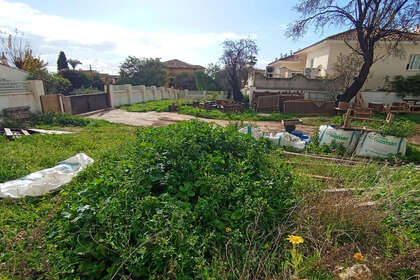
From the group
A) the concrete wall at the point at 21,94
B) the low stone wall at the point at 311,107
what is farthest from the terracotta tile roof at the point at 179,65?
the concrete wall at the point at 21,94

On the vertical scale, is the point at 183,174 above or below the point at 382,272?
above

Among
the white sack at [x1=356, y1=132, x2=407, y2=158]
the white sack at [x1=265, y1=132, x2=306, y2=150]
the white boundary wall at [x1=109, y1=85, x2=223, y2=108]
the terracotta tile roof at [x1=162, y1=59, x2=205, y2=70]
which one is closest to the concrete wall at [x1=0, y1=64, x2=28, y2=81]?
the white boundary wall at [x1=109, y1=85, x2=223, y2=108]

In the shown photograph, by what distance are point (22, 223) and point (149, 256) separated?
1794 mm

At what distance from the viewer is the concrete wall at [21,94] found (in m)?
7.59

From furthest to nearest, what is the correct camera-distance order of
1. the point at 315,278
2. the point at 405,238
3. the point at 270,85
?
the point at 270,85 < the point at 405,238 < the point at 315,278

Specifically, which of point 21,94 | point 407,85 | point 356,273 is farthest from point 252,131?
point 407,85

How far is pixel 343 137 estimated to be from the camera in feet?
17.3

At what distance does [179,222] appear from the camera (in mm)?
1624

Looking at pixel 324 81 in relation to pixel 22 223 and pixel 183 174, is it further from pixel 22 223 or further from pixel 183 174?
pixel 22 223

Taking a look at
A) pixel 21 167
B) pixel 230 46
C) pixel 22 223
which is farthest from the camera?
pixel 230 46

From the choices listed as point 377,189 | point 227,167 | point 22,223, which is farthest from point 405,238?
point 22,223

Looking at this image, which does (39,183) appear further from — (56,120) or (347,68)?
(347,68)

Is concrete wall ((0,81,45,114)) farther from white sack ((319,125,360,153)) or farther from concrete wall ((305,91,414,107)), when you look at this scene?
concrete wall ((305,91,414,107))

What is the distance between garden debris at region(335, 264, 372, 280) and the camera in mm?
1432
